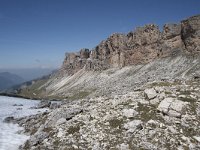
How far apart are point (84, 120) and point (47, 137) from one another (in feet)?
12.5

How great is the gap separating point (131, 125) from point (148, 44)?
366ft

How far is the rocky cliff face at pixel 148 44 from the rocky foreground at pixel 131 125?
79345mm

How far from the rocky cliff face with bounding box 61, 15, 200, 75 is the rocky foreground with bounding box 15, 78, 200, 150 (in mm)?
79345

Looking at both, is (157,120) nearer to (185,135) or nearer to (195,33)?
(185,135)

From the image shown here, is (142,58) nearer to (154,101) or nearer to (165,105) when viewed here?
(154,101)

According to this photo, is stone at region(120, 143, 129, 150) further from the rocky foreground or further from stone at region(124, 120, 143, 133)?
stone at region(124, 120, 143, 133)

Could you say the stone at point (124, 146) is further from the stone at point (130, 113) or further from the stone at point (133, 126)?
the stone at point (130, 113)

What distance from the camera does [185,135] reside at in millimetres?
20609

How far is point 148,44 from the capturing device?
12975 centimetres

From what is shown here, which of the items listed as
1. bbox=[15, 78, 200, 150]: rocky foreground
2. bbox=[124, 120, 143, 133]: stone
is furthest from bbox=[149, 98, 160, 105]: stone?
bbox=[124, 120, 143, 133]: stone

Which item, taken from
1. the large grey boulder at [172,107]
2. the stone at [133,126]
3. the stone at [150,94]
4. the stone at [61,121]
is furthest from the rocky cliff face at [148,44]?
the stone at [133,126]

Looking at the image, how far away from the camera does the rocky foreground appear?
20.2m

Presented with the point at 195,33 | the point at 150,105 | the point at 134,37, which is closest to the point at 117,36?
the point at 134,37

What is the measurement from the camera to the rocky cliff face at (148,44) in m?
106
